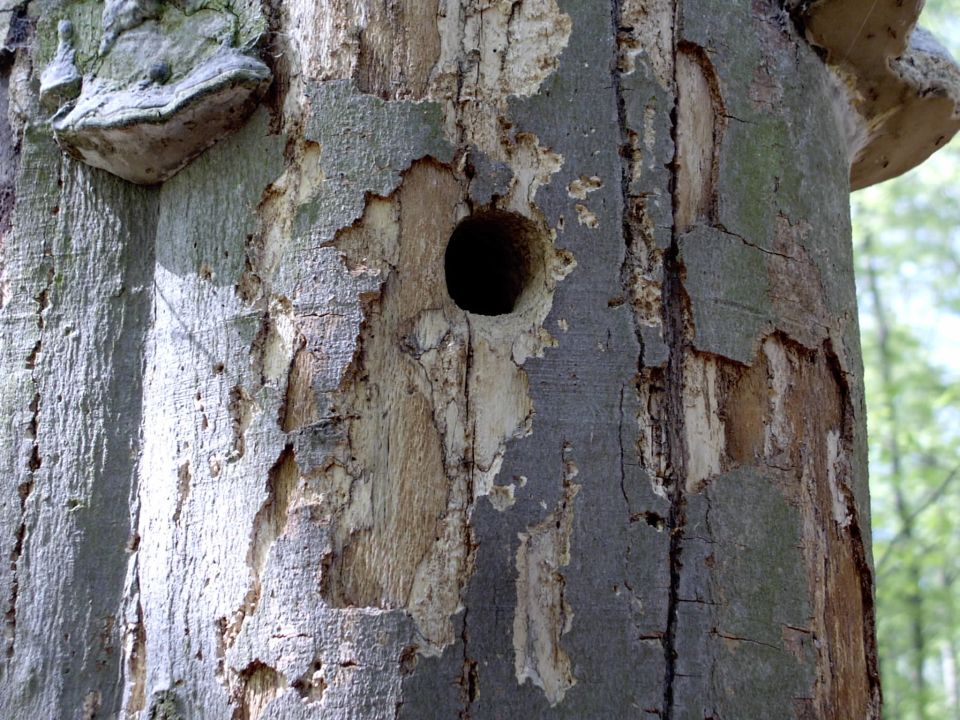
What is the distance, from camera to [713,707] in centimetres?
162

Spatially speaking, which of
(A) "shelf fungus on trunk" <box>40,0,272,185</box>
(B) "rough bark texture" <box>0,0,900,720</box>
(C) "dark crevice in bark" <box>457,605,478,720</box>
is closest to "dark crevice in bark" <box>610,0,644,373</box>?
(B) "rough bark texture" <box>0,0,900,720</box>

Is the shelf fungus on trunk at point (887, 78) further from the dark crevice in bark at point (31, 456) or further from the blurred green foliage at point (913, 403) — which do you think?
the blurred green foliage at point (913, 403)

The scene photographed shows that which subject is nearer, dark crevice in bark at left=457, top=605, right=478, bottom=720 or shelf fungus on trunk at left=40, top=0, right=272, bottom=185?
dark crevice in bark at left=457, top=605, right=478, bottom=720

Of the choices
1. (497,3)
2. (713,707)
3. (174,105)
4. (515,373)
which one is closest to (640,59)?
(497,3)

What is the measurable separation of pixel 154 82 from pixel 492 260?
26.9 inches

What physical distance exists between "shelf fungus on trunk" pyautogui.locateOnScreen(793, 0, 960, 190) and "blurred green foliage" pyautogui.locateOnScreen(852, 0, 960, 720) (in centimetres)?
787

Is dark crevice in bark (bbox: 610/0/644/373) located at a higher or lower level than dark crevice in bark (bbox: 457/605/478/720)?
higher

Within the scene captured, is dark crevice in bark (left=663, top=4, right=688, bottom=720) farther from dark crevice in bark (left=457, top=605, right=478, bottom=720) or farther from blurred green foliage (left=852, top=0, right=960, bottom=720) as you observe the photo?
blurred green foliage (left=852, top=0, right=960, bottom=720)

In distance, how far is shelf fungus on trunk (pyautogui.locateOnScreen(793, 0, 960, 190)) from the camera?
6.88ft

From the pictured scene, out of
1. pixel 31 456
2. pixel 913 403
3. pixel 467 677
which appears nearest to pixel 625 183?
pixel 467 677

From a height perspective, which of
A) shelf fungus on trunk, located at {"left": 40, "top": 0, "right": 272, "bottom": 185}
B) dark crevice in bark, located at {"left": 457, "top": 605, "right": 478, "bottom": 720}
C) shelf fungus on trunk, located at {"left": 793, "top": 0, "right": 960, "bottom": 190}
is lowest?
dark crevice in bark, located at {"left": 457, "top": 605, "right": 478, "bottom": 720}

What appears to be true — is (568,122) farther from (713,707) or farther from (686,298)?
(713,707)

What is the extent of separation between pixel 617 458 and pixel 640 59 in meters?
0.72

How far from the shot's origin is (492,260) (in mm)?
1911
